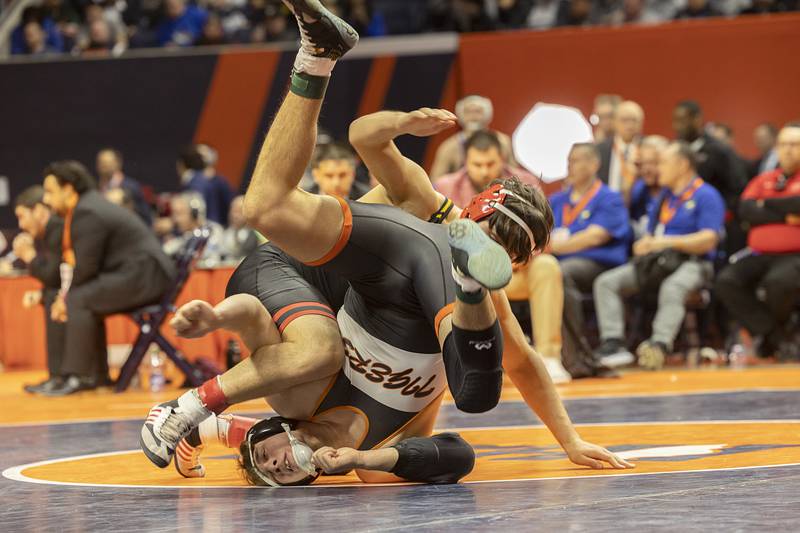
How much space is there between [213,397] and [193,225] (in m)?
6.08

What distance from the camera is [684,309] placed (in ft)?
27.2

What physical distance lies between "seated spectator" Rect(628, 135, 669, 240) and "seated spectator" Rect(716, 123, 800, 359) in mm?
815

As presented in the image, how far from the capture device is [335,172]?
6.57 m

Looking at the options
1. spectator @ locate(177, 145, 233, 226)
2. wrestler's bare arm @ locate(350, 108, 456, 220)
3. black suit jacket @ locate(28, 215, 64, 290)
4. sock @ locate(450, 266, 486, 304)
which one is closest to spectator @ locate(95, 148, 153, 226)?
spectator @ locate(177, 145, 233, 226)

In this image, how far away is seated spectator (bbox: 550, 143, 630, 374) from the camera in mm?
8438

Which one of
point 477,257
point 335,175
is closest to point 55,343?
point 335,175

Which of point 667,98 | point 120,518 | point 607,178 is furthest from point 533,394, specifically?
point 667,98

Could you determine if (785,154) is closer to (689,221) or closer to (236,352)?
(689,221)

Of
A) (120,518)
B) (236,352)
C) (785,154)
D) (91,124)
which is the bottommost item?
(91,124)

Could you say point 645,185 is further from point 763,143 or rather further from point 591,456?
point 591,456

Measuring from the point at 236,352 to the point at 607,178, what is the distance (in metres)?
2.90

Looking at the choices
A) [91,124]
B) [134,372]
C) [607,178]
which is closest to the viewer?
[134,372]

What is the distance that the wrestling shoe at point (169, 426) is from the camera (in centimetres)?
371

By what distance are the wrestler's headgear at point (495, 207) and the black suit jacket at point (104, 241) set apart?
486 cm
